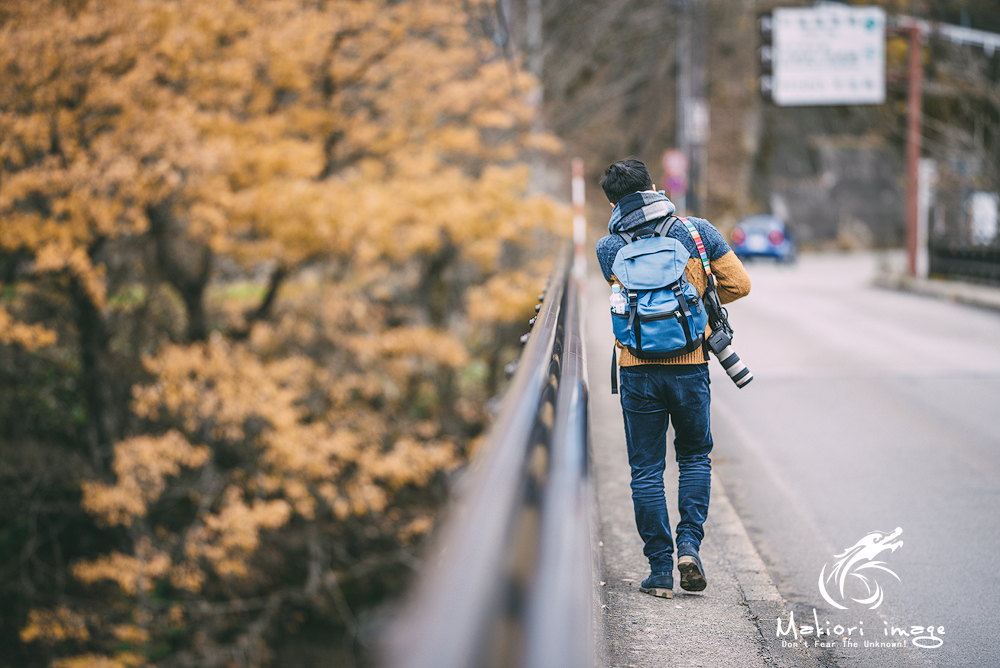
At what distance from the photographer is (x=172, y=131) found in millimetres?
10234

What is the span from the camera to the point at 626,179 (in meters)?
3.33

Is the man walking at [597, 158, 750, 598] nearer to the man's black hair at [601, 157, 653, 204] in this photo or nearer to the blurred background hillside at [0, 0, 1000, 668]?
the man's black hair at [601, 157, 653, 204]

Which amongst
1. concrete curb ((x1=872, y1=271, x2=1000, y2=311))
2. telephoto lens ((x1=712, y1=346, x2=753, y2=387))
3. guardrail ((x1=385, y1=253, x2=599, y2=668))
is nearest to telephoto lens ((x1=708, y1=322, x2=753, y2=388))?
telephoto lens ((x1=712, y1=346, x2=753, y2=387))

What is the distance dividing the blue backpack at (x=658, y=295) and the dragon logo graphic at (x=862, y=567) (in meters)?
1.57

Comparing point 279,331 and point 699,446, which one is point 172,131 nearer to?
point 279,331

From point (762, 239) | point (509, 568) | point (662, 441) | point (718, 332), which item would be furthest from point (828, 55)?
point (509, 568)

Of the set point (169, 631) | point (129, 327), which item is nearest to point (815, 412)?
point (169, 631)

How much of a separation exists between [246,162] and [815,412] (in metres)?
8.44

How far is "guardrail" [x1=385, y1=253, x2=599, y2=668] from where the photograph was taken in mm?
1218

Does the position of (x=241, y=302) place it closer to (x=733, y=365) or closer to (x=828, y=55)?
(x=733, y=365)

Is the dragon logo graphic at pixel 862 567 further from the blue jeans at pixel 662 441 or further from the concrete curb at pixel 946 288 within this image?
the concrete curb at pixel 946 288

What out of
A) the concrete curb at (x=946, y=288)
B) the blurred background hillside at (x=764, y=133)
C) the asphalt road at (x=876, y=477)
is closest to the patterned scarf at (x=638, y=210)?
the asphalt road at (x=876, y=477)

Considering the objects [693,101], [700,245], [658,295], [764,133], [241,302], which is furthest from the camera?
[764,133]

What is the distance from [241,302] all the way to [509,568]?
47.9 ft
